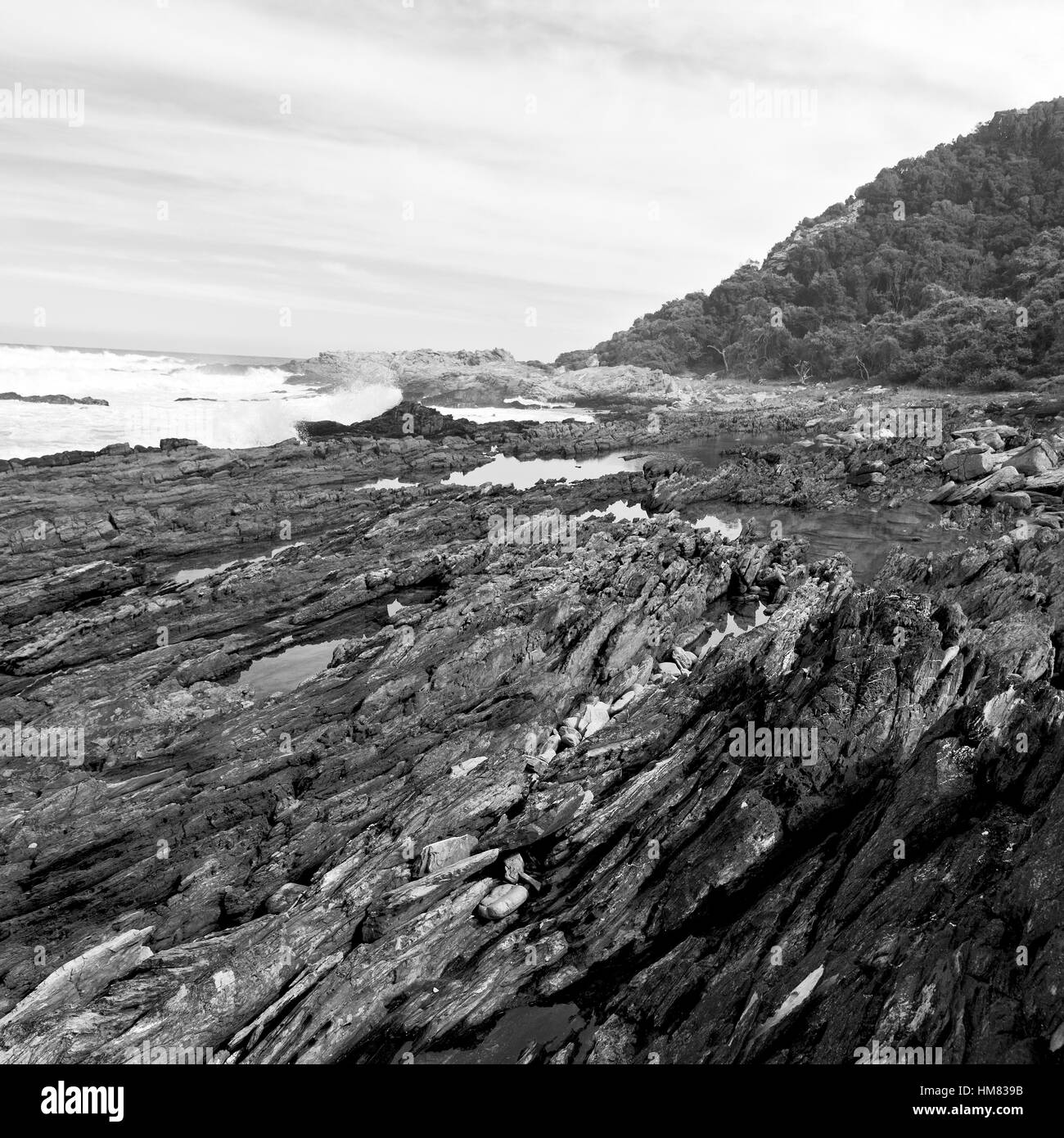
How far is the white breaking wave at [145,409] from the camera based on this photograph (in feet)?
205

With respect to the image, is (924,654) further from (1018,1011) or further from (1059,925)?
(1018,1011)

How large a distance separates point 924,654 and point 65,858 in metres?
18.0

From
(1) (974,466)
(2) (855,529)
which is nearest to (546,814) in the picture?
(2) (855,529)

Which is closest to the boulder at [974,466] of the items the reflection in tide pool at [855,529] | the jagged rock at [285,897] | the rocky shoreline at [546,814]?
the reflection in tide pool at [855,529]

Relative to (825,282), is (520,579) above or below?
below

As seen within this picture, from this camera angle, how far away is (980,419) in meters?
57.7

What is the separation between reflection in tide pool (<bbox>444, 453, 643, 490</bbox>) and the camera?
5100cm

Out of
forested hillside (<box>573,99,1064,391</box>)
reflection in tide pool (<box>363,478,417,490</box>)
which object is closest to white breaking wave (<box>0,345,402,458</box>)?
reflection in tide pool (<box>363,478,417,490</box>)

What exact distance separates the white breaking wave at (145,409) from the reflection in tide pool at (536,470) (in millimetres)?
22819

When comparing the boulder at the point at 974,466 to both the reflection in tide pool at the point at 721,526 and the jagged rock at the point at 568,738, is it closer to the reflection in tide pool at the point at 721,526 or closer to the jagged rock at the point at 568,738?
the reflection in tide pool at the point at 721,526

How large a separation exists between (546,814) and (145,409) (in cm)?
8074
